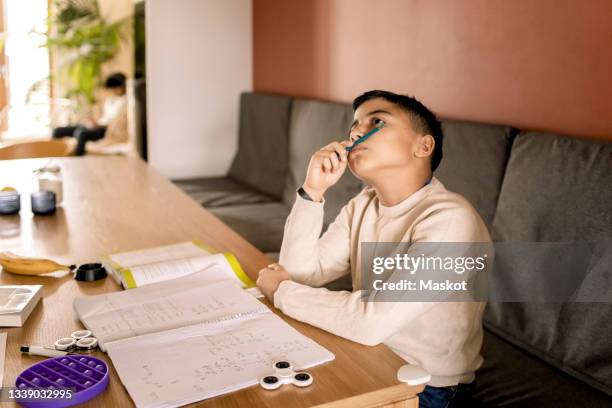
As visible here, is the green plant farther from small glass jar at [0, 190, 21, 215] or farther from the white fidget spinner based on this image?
the white fidget spinner

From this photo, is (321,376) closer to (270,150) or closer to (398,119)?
(398,119)

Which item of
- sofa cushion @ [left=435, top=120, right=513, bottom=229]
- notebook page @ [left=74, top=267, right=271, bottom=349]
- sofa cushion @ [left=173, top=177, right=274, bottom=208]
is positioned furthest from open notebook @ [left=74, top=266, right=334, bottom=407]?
sofa cushion @ [left=173, top=177, right=274, bottom=208]

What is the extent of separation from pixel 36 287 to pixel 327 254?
0.63 metres

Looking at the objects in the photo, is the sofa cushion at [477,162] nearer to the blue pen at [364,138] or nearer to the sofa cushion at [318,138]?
the sofa cushion at [318,138]

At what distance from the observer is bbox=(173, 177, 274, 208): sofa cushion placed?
3410mm

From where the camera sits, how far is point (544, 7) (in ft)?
6.59

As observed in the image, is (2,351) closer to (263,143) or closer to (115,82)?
(263,143)

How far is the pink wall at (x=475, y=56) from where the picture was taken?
190 cm

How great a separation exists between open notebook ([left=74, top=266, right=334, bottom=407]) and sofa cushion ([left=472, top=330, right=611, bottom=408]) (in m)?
0.66

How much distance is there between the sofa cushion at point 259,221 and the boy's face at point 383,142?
129cm

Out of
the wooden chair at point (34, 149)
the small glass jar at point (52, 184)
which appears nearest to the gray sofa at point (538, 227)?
the small glass jar at point (52, 184)

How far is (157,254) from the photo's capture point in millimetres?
1557

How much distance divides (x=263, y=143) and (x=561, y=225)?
7.44 ft

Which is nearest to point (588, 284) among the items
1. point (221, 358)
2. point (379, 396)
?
point (379, 396)
